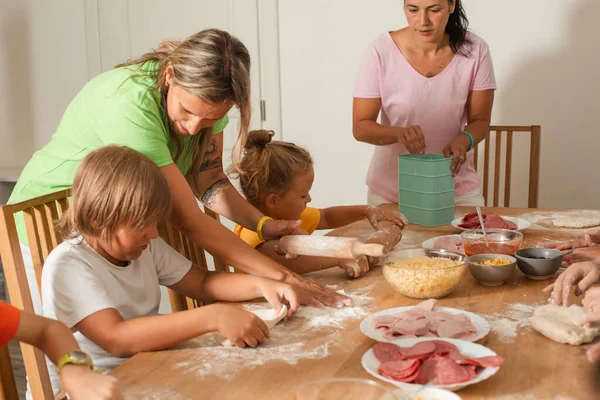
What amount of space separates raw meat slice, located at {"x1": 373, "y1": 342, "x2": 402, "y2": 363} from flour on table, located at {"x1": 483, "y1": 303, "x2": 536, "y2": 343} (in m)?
0.26

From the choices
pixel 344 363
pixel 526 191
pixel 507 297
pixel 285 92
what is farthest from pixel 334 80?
pixel 344 363

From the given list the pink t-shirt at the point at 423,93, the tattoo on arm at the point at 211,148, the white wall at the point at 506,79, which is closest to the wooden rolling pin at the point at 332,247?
the tattoo on arm at the point at 211,148

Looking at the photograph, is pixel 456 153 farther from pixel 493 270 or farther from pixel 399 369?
pixel 399 369

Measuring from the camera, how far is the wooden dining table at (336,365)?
114 cm

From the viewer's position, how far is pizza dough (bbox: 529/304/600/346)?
1.30 meters

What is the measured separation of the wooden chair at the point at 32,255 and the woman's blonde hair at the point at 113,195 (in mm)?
124

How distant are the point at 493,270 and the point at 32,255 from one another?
1.12 metres

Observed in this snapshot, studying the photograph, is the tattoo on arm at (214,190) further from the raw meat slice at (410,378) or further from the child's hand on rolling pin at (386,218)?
the raw meat slice at (410,378)

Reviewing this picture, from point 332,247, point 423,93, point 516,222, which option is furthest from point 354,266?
point 423,93

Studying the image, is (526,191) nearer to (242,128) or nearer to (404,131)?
(404,131)

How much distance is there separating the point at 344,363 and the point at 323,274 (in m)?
0.62

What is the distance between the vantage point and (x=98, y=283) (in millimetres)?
1463

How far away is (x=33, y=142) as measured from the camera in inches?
176

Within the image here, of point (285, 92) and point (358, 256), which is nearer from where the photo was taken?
point (358, 256)
